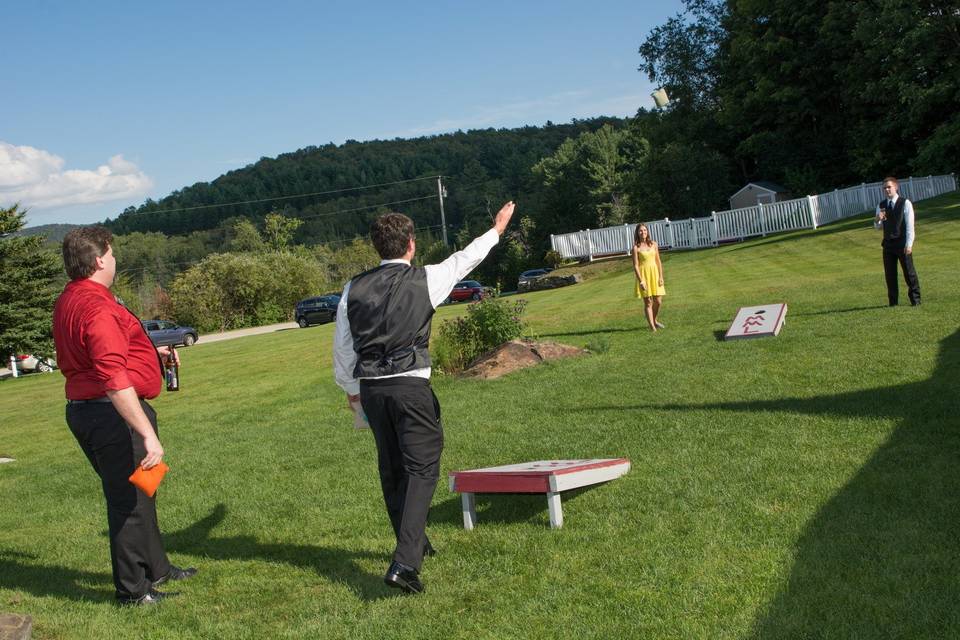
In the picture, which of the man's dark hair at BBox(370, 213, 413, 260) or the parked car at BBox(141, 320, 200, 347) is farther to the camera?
the parked car at BBox(141, 320, 200, 347)

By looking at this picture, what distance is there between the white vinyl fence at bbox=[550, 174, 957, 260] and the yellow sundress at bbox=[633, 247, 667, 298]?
23.2 metres

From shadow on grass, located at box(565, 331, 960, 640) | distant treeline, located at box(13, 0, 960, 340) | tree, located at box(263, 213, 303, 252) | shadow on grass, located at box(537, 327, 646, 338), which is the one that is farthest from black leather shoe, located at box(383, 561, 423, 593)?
tree, located at box(263, 213, 303, 252)

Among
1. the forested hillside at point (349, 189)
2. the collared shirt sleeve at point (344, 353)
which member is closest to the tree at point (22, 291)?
the collared shirt sleeve at point (344, 353)

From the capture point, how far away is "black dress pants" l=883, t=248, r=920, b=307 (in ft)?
42.1

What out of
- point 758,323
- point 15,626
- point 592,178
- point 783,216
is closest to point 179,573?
point 15,626

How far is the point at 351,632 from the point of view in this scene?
175 inches

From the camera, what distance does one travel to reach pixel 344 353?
195 inches

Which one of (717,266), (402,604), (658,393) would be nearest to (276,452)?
(658,393)

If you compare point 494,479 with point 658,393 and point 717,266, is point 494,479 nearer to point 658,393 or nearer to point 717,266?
point 658,393

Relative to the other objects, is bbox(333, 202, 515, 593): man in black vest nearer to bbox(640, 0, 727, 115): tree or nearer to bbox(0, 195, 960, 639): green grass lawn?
bbox(0, 195, 960, 639): green grass lawn

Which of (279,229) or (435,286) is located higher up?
(279,229)

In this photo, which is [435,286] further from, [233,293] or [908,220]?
[233,293]

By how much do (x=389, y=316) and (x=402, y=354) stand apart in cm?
22

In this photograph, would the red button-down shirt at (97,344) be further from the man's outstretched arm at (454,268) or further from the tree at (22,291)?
the tree at (22,291)
